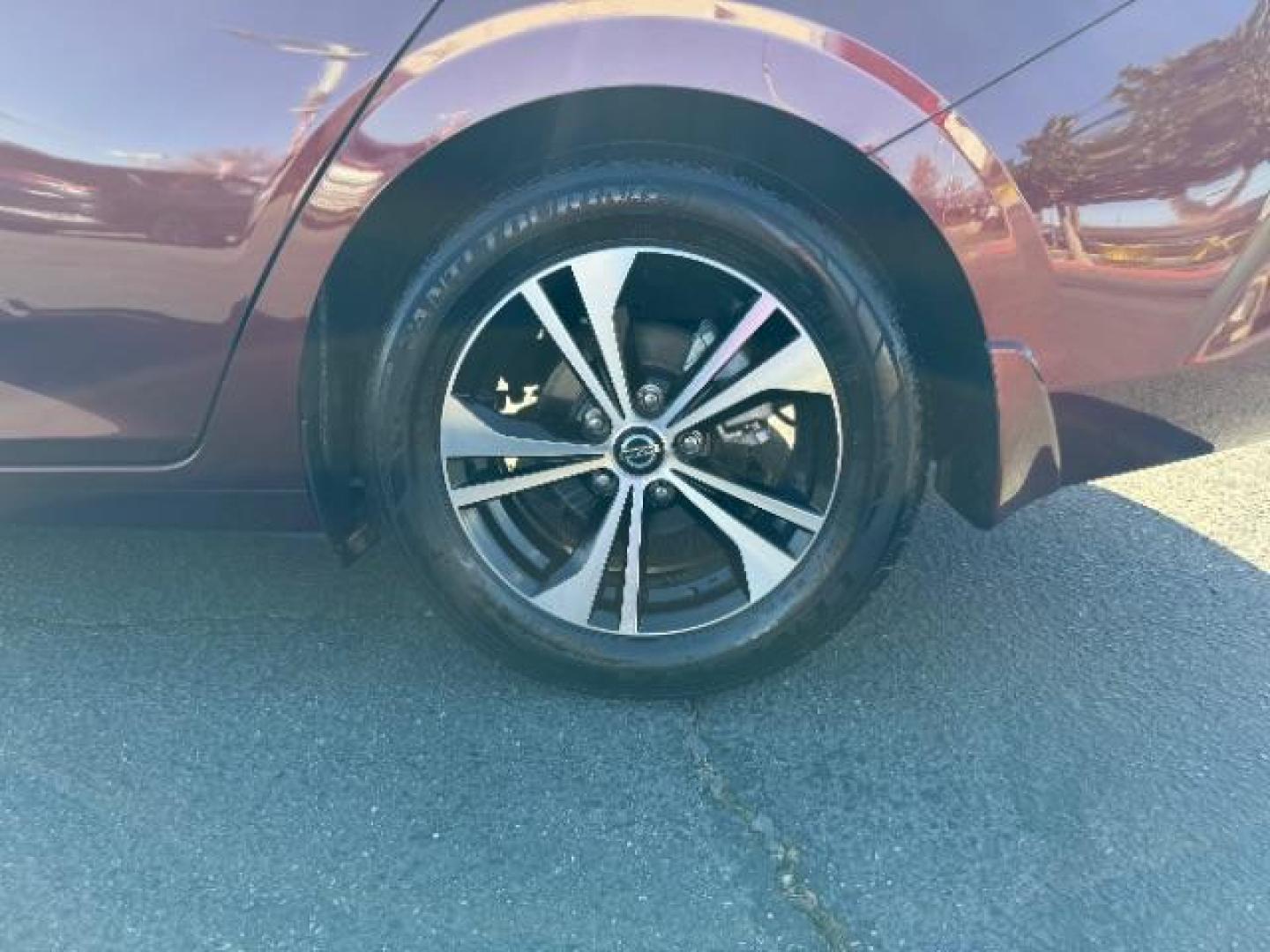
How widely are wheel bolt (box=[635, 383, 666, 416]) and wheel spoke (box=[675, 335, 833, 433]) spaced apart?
2.0 inches

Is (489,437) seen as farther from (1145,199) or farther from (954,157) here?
(1145,199)

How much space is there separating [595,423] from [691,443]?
0.56 feet

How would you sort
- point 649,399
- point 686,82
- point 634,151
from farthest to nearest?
point 649,399 < point 634,151 < point 686,82

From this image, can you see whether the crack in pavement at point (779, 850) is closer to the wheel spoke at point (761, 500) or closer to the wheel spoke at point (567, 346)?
the wheel spoke at point (761, 500)

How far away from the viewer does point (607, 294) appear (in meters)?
1.92

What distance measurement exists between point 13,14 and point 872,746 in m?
1.83

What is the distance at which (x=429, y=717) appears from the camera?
2121 millimetres

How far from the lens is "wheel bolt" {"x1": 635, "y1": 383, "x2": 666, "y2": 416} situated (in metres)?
2.00

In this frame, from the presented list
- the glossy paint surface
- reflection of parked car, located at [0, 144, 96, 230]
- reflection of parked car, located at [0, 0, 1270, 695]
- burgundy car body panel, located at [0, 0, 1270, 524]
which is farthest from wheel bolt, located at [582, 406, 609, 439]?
reflection of parked car, located at [0, 144, 96, 230]

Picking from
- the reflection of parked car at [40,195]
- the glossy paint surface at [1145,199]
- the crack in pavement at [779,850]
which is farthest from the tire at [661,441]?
the reflection of parked car at [40,195]

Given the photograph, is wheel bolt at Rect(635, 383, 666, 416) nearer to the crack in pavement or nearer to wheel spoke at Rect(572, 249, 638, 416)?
wheel spoke at Rect(572, 249, 638, 416)

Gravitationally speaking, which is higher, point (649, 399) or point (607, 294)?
point (607, 294)

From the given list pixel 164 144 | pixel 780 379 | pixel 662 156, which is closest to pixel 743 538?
pixel 780 379

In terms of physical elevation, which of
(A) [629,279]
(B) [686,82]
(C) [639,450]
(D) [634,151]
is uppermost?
(B) [686,82]
